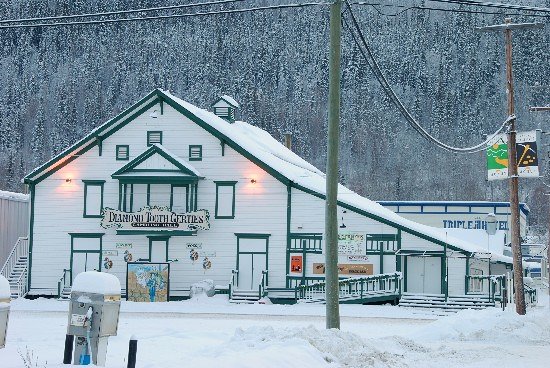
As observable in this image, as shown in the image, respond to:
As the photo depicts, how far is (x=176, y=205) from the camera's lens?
43594 millimetres

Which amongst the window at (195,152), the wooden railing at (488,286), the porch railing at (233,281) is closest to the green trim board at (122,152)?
the window at (195,152)

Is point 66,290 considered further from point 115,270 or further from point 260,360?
point 260,360

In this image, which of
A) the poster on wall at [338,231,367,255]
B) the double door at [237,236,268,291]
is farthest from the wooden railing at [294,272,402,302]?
the double door at [237,236,268,291]

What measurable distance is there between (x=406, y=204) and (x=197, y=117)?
1343 inches

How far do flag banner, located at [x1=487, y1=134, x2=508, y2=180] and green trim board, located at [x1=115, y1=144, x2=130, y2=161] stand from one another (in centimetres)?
1917

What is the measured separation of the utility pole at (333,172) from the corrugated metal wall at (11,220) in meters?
29.3

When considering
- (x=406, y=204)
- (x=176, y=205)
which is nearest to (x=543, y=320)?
(x=176, y=205)

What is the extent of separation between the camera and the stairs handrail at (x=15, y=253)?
45156 millimetres

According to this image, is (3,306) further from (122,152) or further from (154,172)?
(122,152)

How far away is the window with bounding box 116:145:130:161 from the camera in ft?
145

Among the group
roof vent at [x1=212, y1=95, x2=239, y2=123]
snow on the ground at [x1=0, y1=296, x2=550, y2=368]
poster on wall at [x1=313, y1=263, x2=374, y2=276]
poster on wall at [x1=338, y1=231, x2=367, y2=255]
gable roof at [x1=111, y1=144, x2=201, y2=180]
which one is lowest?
snow on the ground at [x1=0, y1=296, x2=550, y2=368]

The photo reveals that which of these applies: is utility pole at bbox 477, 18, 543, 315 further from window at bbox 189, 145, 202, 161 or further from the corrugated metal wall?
the corrugated metal wall

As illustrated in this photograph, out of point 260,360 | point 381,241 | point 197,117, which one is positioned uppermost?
point 197,117

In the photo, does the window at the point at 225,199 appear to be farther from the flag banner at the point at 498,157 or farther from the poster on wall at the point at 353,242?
the flag banner at the point at 498,157
